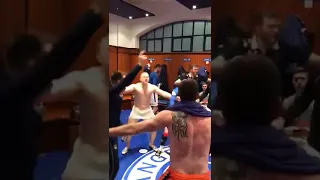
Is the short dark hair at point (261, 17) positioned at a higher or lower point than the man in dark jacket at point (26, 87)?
higher

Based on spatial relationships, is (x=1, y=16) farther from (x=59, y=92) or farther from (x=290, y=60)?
(x=290, y=60)

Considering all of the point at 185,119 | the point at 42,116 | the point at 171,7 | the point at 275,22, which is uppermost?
the point at 171,7

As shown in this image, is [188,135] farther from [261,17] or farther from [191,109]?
[261,17]

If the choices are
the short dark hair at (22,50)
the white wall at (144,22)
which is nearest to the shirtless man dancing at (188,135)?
the short dark hair at (22,50)

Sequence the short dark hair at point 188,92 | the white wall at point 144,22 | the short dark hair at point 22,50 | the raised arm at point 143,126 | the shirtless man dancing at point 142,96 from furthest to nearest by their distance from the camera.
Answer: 1. the white wall at point 144,22
2. the shirtless man dancing at point 142,96
3. the short dark hair at point 188,92
4. the raised arm at point 143,126
5. the short dark hair at point 22,50

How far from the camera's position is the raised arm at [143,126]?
644mm

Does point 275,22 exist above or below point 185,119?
above

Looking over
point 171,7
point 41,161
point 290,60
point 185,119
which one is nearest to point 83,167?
point 41,161

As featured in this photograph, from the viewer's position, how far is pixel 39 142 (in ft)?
1.55

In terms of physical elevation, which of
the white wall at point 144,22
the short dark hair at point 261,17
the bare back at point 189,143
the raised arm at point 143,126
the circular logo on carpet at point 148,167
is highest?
the white wall at point 144,22

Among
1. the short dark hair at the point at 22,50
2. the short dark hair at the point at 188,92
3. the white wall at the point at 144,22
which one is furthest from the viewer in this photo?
the white wall at the point at 144,22

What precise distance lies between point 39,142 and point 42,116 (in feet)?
0.15

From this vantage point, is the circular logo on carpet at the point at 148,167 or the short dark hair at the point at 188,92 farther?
the circular logo on carpet at the point at 148,167

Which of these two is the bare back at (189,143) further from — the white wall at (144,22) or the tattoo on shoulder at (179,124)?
the white wall at (144,22)
